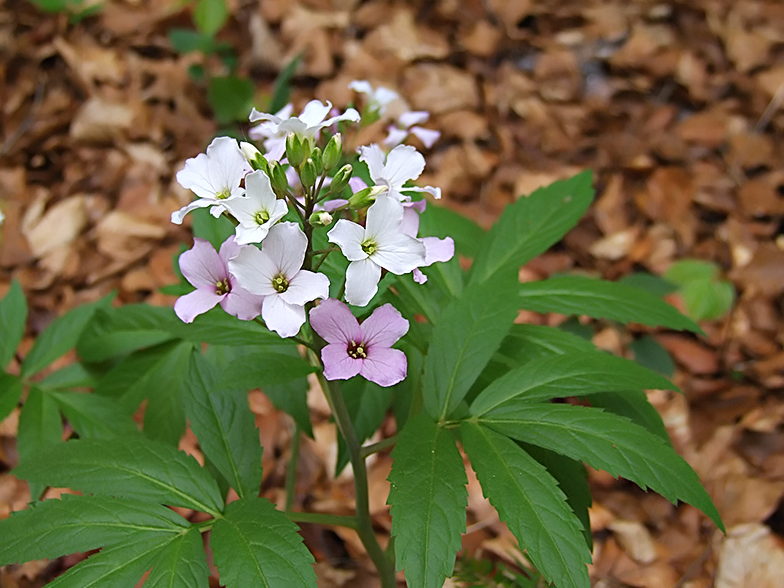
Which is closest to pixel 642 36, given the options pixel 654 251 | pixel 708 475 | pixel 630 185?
pixel 630 185

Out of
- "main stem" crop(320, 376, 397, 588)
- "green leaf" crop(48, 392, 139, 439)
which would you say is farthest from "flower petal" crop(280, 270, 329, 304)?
"green leaf" crop(48, 392, 139, 439)

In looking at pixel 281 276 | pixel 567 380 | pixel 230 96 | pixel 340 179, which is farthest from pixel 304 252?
pixel 230 96

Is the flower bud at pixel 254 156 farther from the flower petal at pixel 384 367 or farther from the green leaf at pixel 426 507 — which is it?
the green leaf at pixel 426 507

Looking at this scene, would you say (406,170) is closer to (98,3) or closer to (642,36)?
(642,36)

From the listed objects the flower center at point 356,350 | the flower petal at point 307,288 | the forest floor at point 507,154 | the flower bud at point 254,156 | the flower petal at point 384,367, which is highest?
the flower bud at point 254,156

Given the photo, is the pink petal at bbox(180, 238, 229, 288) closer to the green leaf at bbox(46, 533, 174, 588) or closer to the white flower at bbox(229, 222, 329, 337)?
the white flower at bbox(229, 222, 329, 337)

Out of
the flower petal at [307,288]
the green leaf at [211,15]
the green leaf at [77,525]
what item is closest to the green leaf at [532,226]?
the flower petal at [307,288]
